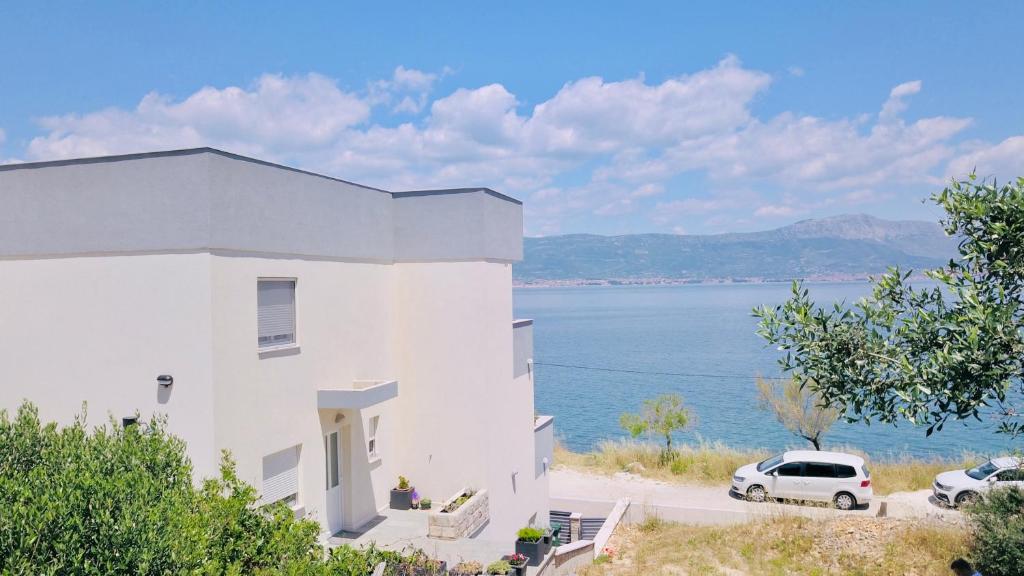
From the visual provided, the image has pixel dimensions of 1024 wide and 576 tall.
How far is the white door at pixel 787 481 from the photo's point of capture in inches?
957

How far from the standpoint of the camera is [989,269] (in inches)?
275

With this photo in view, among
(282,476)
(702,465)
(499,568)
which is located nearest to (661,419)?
(702,465)

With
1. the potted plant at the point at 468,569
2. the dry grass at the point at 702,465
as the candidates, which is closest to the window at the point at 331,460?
the potted plant at the point at 468,569

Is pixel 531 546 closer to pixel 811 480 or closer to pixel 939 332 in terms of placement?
pixel 939 332

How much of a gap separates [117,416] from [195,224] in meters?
3.18

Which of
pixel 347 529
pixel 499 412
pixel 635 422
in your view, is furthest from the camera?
pixel 635 422

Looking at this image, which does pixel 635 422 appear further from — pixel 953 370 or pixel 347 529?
pixel 953 370

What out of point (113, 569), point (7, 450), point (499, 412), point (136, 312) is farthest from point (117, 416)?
point (499, 412)

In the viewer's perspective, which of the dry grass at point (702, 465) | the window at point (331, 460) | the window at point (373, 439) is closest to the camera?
the window at point (331, 460)

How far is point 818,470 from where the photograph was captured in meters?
24.2

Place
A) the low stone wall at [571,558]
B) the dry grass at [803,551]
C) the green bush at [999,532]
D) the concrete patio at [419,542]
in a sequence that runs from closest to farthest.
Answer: the green bush at [999,532] → the concrete patio at [419,542] → the dry grass at [803,551] → the low stone wall at [571,558]

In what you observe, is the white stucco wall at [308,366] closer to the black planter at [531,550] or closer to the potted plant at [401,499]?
the potted plant at [401,499]

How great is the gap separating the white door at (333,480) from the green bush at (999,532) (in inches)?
446

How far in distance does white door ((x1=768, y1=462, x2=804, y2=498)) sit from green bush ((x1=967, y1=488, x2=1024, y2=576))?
1093cm
